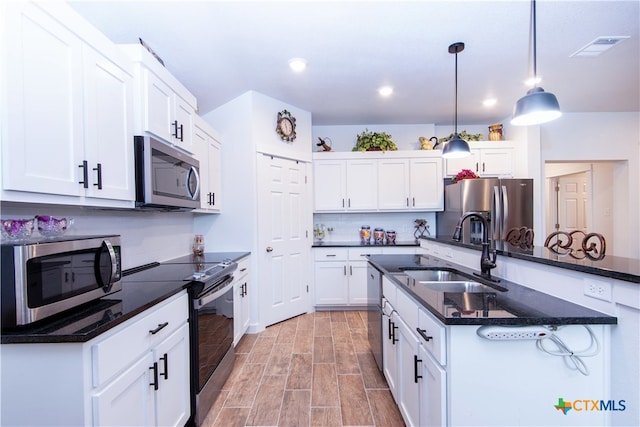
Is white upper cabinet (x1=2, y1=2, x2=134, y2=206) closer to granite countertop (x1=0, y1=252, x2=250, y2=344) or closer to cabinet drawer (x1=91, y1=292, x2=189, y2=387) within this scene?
granite countertop (x1=0, y1=252, x2=250, y2=344)

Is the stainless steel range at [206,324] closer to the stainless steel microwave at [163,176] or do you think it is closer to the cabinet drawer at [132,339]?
the cabinet drawer at [132,339]

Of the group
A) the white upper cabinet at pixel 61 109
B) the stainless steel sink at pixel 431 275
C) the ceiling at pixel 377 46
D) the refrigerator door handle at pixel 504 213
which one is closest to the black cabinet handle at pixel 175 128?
the white upper cabinet at pixel 61 109

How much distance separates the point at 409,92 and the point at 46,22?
10.3ft

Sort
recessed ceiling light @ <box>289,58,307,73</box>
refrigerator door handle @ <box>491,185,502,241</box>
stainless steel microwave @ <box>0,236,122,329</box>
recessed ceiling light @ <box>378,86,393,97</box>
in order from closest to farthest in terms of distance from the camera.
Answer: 1. stainless steel microwave @ <box>0,236,122,329</box>
2. recessed ceiling light @ <box>289,58,307,73</box>
3. recessed ceiling light @ <box>378,86,393,97</box>
4. refrigerator door handle @ <box>491,185,502,241</box>

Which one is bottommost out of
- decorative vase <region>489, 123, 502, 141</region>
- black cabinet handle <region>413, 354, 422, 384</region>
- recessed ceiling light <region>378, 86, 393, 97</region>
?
black cabinet handle <region>413, 354, 422, 384</region>

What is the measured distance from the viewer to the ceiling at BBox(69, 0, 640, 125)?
196cm

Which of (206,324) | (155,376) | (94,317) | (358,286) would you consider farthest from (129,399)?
(358,286)

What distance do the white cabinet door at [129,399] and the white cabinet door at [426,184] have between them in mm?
3664

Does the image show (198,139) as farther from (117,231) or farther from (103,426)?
(103,426)

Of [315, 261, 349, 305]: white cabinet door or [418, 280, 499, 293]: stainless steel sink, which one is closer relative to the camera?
[418, 280, 499, 293]: stainless steel sink

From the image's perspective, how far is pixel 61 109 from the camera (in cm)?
121

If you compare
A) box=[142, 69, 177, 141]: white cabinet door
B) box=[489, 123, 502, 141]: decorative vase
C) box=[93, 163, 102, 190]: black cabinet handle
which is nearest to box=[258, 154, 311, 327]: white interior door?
box=[142, 69, 177, 141]: white cabinet door

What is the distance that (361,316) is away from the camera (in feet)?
12.3

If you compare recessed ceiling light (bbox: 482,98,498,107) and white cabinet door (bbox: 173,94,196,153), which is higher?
recessed ceiling light (bbox: 482,98,498,107)
